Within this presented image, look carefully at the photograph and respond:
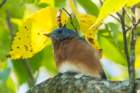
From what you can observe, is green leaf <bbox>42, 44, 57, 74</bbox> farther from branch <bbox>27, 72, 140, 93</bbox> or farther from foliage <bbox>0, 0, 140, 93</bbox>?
branch <bbox>27, 72, 140, 93</bbox>

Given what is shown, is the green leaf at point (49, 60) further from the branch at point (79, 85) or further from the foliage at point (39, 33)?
the branch at point (79, 85)

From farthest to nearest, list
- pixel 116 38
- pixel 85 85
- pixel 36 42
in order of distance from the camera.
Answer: pixel 116 38
pixel 36 42
pixel 85 85

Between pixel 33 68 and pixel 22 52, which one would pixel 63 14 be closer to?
pixel 22 52

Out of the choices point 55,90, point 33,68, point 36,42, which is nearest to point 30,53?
point 36,42

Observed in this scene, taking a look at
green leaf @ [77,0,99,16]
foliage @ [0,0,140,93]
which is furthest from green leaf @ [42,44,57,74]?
green leaf @ [77,0,99,16]

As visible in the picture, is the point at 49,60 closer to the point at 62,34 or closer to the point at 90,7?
the point at 62,34

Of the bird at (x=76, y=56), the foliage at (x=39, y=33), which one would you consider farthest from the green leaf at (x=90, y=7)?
the bird at (x=76, y=56)
